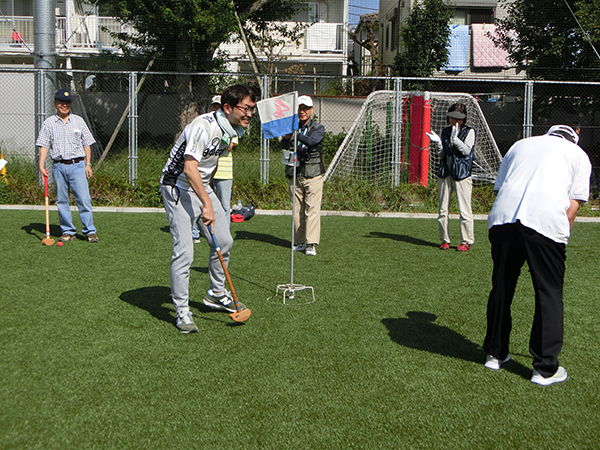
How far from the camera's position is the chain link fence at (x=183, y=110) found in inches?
508

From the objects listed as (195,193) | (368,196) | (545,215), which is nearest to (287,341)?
(195,193)

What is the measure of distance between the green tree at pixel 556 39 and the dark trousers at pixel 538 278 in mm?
13308

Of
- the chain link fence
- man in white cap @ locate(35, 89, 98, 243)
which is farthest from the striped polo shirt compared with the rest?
the chain link fence

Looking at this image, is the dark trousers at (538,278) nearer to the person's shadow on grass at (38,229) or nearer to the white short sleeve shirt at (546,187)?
the white short sleeve shirt at (546,187)

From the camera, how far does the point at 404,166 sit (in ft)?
45.3

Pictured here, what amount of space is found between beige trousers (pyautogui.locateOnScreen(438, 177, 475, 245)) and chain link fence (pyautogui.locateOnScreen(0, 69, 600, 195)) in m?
3.19

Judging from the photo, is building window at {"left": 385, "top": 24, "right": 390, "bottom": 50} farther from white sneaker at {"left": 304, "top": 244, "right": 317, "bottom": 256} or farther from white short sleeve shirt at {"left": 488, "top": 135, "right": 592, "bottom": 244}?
white short sleeve shirt at {"left": 488, "top": 135, "right": 592, "bottom": 244}

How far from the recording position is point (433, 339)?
16.5 feet

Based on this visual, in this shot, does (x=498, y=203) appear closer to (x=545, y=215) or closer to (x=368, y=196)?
(x=545, y=215)

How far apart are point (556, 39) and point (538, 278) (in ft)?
48.8

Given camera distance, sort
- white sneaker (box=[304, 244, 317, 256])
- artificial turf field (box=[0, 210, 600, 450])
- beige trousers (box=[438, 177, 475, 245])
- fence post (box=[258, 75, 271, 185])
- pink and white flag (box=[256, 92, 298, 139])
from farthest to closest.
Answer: fence post (box=[258, 75, 271, 185]) < beige trousers (box=[438, 177, 475, 245]) < white sneaker (box=[304, 244, 317, 256]) < pink and white flag (box=[256, 92, 298, 139]) < artificial turf field (box=[0, 210, 600, 450])

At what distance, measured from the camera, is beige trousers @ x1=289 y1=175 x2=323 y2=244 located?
833 cm

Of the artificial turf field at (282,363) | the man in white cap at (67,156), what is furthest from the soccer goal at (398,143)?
the man in white cap at (67,156)

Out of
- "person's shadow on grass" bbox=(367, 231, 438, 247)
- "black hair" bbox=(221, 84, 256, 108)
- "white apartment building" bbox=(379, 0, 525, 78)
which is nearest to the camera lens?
"black hair" bbox=(221, 84, 256, 108)
